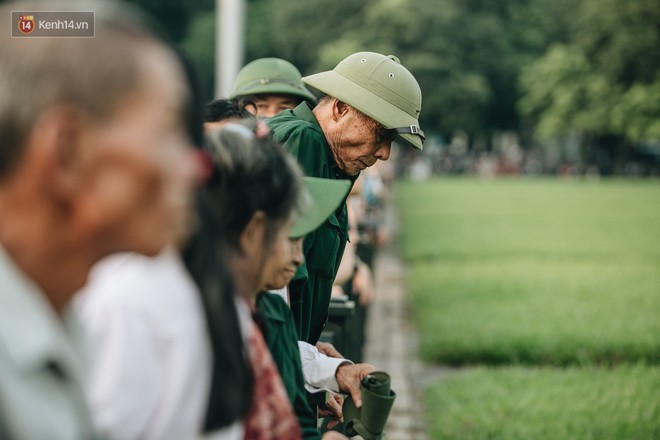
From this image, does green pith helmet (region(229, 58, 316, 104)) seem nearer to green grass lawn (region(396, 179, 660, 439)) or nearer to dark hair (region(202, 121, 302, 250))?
green grass lawn (region(396, 179, 660, 439))

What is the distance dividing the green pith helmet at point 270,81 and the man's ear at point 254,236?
9.49ft

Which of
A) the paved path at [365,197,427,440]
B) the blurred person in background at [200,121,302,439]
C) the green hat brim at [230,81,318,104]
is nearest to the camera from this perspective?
the blurred person in background at [200,121,302,439]

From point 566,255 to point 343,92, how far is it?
12.3 meters

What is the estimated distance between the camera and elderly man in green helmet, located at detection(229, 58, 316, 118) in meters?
4.92

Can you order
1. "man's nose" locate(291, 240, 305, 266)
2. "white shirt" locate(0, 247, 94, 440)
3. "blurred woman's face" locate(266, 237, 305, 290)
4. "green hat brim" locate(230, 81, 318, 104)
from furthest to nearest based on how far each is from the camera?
1. "green hat brim" locate(230, 81, 318, 104)
2. "man's nose" locate(291, 240, 305, 266)
3. "blurred woman's face" locate(266, 237, 305, 290)
4. "white shirt" locate(0, 247, 94, 440)

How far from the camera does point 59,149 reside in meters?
1.24

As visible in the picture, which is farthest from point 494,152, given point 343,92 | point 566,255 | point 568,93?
point 343,92

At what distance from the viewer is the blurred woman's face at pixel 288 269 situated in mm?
2113

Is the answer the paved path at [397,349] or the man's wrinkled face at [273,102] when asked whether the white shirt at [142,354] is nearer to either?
the man's wrinkled face at [273,102]

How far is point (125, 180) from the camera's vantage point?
4.21 ft

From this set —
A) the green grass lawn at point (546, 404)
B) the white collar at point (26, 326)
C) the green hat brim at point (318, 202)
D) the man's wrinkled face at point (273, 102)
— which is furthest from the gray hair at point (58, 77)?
the green grass lawn at point (546, 404)

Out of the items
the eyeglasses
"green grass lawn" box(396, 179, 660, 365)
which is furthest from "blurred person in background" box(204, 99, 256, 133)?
"green grass lawn" box(396, 179, 660, 365)

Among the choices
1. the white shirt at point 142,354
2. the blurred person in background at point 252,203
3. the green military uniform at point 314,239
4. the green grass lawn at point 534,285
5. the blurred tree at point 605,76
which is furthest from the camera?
the blurred tree at point 605,76

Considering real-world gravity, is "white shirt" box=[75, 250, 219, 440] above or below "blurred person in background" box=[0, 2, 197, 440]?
below
